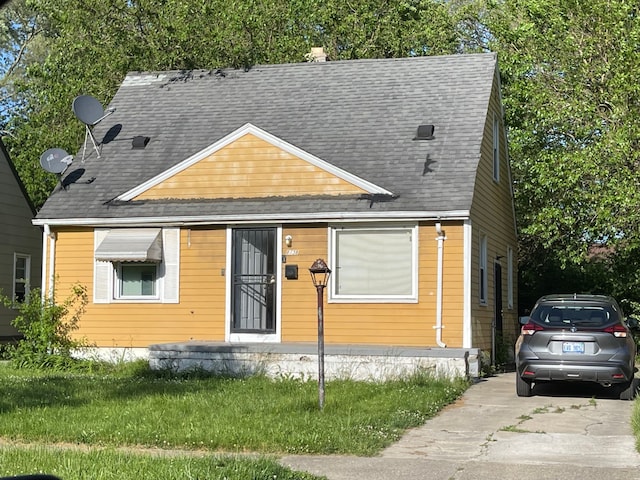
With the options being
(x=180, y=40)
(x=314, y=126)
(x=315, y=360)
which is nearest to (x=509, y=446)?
(x=315, y=360)

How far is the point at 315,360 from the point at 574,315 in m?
4.33

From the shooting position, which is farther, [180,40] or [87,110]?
[180,40]

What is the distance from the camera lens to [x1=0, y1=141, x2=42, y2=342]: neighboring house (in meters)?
24.5

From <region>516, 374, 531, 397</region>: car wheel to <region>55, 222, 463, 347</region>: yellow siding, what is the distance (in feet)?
9.08

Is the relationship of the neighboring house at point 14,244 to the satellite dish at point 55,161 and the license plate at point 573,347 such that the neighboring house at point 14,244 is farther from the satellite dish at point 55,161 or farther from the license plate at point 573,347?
the license plate at point 573,347

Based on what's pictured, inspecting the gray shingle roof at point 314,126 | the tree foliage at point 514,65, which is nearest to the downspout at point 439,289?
the gray shingle roof at point 314,126

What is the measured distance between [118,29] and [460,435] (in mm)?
21204

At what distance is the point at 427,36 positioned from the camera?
1219 inches

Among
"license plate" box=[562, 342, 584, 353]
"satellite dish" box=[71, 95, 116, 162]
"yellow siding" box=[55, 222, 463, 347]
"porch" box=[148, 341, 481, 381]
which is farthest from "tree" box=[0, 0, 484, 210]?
"license plate" box=[562, 342, 584, 353]

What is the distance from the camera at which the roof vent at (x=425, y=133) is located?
18.8m

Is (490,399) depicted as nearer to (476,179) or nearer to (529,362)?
(529,362)

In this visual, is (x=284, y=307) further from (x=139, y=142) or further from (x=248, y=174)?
(x=139, y=142)

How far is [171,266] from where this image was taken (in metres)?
18.8

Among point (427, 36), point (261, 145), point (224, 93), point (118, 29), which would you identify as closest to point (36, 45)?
point (118, 29)
